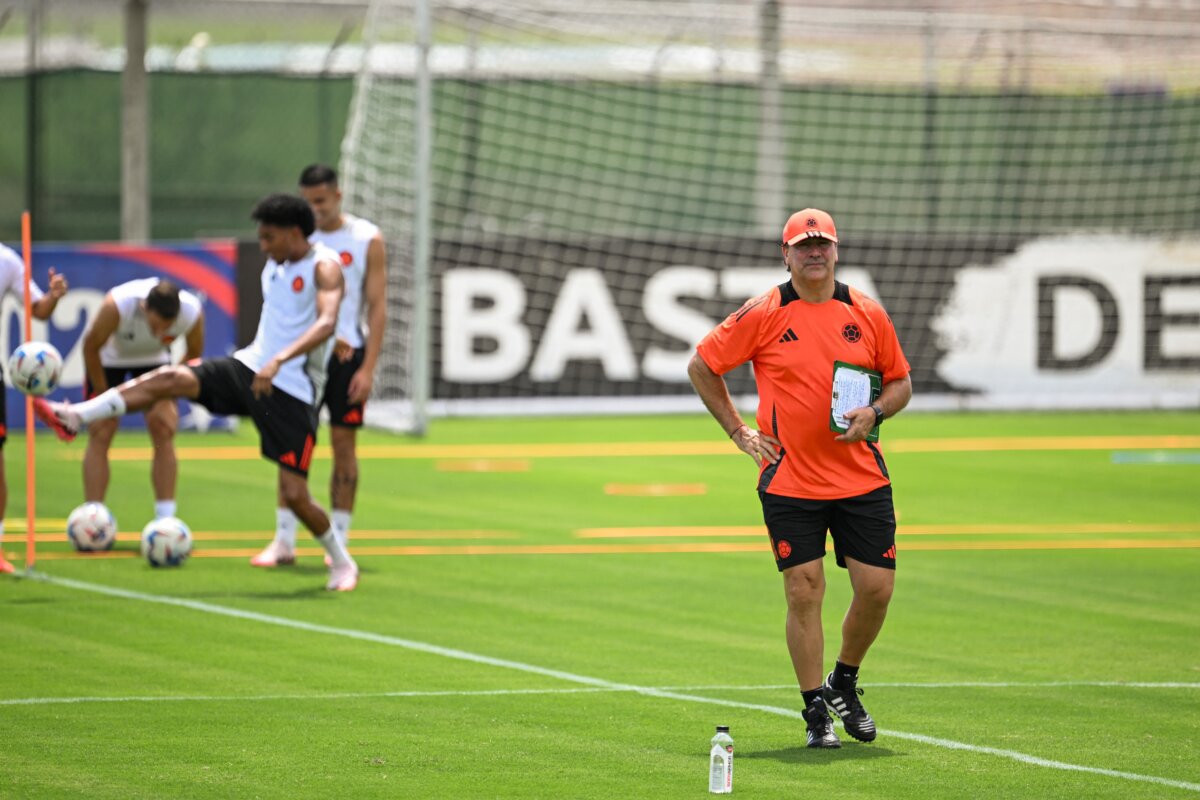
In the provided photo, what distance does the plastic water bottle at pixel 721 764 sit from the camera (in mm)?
6953

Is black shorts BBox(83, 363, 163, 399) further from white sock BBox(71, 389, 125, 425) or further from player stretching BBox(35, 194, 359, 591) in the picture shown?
white sock BBox(71, 389, 125, 425)

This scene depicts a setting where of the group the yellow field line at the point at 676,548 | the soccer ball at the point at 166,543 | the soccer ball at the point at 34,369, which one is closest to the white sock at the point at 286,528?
the yellow field line at the point at 676,548

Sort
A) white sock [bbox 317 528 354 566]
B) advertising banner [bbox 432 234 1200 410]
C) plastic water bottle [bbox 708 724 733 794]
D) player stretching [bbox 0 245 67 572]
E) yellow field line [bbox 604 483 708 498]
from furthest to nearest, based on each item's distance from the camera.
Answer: advertising banner [bbox 432 234 1200 410] → yellow field line [bbox 604 483 708 498] → player stretching [bbox 0 245 67 572] → white sock [bbox 317 528 354 566] → plastic water bottle [bbox 708 724 733 794]

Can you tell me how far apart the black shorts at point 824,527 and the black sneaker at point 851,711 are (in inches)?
21.4

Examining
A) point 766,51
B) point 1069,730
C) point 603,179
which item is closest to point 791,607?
point 1069,730

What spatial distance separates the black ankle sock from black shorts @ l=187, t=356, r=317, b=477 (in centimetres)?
447

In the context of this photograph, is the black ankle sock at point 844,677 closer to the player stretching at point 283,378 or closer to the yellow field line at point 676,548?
the player stretching at point 283,378

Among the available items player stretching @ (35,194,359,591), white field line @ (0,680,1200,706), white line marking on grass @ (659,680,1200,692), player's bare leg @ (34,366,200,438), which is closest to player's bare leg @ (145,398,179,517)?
player stretching @ (35,194,359,591)

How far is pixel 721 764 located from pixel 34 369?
19.8ft

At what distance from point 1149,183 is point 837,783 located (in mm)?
24019

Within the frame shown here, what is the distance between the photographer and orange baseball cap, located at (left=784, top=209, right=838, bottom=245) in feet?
26.1

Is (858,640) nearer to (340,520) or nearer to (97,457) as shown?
(340,520)

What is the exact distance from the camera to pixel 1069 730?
8.31 m

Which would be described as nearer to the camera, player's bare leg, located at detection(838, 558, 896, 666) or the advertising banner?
player's bare leg, located at detection(838, 558, 896, 666)
